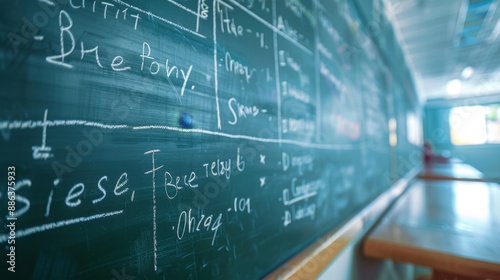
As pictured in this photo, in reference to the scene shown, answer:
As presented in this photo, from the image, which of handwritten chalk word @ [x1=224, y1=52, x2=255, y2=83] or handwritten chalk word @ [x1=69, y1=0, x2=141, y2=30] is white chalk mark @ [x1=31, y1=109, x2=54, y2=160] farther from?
handwritten chalk word @ [x1=224, y1=52, x2=255, y2=83]

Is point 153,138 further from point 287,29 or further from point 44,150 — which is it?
point 287,29

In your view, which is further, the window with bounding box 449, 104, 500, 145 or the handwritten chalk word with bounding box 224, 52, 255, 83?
the window with bounding box 449, 104, 500, 145

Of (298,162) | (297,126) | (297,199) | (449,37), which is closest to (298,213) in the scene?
(297,199)

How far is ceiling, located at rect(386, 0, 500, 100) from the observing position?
2918 mm

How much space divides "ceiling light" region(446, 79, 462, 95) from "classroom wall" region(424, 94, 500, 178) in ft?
2.57

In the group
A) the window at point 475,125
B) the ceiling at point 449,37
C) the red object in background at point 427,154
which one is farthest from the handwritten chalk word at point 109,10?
the window at point 475,125

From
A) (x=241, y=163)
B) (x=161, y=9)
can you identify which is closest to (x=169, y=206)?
(x=241, y=163)

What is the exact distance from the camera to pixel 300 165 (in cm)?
79

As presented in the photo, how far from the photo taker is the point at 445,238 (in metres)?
0.92

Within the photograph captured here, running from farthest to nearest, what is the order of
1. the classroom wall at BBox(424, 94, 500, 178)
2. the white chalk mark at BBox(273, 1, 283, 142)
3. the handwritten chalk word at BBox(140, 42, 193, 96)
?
the classroom wall at BBox(424, 94, 500, 178) < the white chalk mark at BBox(273, 1, 283, 142) < the handwritten chalk word at BBox(140, 42, 193, 96)

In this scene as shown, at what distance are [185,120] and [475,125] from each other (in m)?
10.3

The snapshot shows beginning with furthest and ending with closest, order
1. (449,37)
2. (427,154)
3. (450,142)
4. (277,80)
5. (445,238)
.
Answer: (450,142), (427,154), (449,37), (445,238), (277,80)

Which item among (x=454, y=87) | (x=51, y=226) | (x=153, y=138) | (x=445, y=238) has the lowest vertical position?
(x=445, y=238)

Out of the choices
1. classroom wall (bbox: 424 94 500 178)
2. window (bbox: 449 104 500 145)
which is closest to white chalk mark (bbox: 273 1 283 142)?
classroom wall (bbox: 424 94 500 178)
